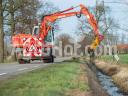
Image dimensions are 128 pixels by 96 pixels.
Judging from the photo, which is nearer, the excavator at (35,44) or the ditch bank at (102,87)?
the ditch bank at (102,87)

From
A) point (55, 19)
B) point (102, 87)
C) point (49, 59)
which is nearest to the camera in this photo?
point (102, 87)

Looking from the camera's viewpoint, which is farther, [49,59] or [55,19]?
[55,19]

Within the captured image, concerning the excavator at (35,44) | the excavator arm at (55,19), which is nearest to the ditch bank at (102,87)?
the excavator at (35,44)

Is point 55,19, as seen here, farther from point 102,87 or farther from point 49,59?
point 102,87

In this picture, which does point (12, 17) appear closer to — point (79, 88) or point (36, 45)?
point (36, 45)

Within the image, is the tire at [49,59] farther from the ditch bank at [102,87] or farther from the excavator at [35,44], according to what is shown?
the ditch bank at [102,87]

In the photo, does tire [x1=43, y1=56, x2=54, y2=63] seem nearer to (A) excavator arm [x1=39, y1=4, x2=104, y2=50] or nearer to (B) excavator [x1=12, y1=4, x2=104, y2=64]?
(B) excavator [x1=12, y1=4, x2=104, y2=64]

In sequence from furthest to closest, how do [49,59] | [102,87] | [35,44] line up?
[49,59]
[35,44]
[102,87]

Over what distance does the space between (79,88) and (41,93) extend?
289 cm

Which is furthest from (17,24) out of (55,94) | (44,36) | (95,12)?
(55,94)

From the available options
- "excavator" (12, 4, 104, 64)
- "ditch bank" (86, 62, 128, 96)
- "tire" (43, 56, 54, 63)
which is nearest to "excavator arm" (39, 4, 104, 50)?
"excavator" (12, 4, 104, 64)

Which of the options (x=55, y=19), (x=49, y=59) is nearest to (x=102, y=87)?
(x=49, y=59)

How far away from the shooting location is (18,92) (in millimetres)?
12305

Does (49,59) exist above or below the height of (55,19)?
below
